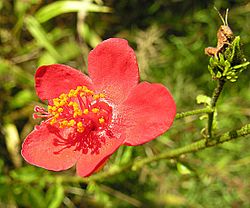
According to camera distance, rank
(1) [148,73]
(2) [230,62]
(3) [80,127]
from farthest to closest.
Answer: (1) [148,73]
(3) [80,127]
(2) [230,62]

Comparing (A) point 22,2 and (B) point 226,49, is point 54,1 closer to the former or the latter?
(A) point 22,2

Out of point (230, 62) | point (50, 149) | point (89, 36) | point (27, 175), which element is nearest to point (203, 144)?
point (230, 62)

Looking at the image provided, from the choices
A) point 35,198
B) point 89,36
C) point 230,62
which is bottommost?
point 35,198

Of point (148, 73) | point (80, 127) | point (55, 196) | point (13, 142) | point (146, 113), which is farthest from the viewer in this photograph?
point (148, 73)

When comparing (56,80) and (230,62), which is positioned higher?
(230,62)

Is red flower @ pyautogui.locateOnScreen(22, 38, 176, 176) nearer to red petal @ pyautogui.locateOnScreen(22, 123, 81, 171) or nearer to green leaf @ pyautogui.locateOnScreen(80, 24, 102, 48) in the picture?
red petal @ pyautogui.locateOnScreen(22, 123, 81, 171)

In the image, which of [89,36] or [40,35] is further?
[89,36]

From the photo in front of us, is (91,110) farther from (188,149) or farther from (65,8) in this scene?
(65,8)

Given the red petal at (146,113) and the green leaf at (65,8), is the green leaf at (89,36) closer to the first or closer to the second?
the green leaf at (65,8)
